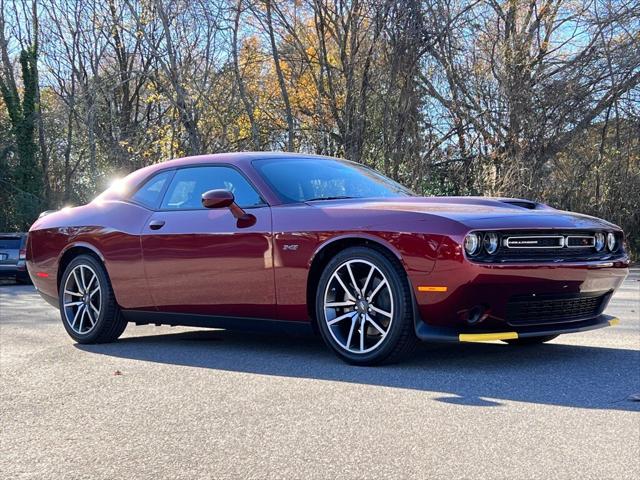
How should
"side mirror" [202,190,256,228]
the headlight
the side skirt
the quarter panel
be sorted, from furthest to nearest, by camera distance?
the quarter panel < "side mirror" [202,190,256,228] < the side skirt < the headlight

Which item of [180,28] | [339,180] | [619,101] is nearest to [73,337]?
[339,180]

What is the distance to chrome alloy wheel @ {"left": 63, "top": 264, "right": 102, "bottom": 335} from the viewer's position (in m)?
6.93

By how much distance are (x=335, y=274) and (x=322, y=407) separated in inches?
50.2

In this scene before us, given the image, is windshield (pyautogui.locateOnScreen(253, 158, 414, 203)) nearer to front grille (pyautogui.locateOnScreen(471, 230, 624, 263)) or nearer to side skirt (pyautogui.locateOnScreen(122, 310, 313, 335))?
side skirt (pyautogui.locateOnScreen(122, 310, 313, 335))

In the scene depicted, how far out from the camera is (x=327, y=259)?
552 cm

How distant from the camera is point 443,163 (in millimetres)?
22500

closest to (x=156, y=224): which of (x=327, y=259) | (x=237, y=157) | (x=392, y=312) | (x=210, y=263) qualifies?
(x=210, y=263)

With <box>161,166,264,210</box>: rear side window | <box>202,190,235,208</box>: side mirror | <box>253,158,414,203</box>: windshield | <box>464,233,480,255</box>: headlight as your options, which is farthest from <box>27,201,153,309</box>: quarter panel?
<box>464,233,480,255</box>: headlight

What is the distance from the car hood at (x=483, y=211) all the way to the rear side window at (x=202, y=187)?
595mm

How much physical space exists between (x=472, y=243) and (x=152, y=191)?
301 centimetres

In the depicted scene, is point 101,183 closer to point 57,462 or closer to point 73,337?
point 73,337

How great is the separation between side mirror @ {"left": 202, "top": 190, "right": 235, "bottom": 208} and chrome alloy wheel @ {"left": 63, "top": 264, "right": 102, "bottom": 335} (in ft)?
5.13

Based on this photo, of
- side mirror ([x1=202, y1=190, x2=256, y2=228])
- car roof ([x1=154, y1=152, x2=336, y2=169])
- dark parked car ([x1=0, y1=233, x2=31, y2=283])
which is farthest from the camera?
dark parked car ([x1=0, y1=233, x2=31, y2=283])

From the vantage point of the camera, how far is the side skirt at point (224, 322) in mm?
5703
